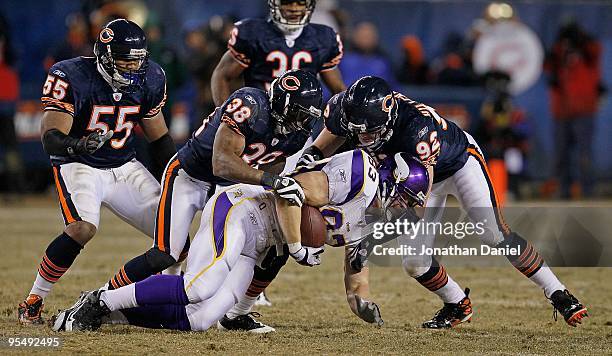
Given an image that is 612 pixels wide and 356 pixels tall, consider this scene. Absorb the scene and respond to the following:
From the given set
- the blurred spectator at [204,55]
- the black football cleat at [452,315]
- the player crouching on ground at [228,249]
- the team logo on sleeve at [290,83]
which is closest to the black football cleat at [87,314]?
the player crouching on ground at [228,249]

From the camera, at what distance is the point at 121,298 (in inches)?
199

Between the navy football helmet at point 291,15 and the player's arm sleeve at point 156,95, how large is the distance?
40.2 inches

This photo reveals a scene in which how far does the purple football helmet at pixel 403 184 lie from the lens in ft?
17.5

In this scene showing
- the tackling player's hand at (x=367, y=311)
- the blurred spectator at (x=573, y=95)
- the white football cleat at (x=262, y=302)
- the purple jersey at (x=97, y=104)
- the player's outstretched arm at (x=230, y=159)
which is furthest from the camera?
the blurred spectator at (x=573, y=95)

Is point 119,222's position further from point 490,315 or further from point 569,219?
point 490,315

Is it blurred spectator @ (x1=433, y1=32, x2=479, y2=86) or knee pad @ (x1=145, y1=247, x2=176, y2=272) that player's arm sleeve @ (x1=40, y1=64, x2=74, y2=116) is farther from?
blurred spectator @ (x1=433, y1=32, x2=479, y2=86)

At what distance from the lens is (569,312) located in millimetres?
5629

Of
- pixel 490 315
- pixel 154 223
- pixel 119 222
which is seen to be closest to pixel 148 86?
pixel 154 223

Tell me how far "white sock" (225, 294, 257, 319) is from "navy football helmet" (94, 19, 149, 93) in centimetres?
131

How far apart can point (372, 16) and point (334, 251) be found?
4547 mm

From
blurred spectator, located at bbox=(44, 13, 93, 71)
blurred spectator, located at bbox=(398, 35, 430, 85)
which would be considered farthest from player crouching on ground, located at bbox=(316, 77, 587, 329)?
blurred spectator, located at bbox=(398, 35, 430, 85)

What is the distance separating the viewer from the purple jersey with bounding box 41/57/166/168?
5.67 metres

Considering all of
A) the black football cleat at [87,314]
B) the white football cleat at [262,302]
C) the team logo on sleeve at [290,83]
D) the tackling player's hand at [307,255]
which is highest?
the team logo on sleeve at [290,83]

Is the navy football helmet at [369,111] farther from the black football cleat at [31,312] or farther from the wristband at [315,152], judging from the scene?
the black football cleat at [31,312]
